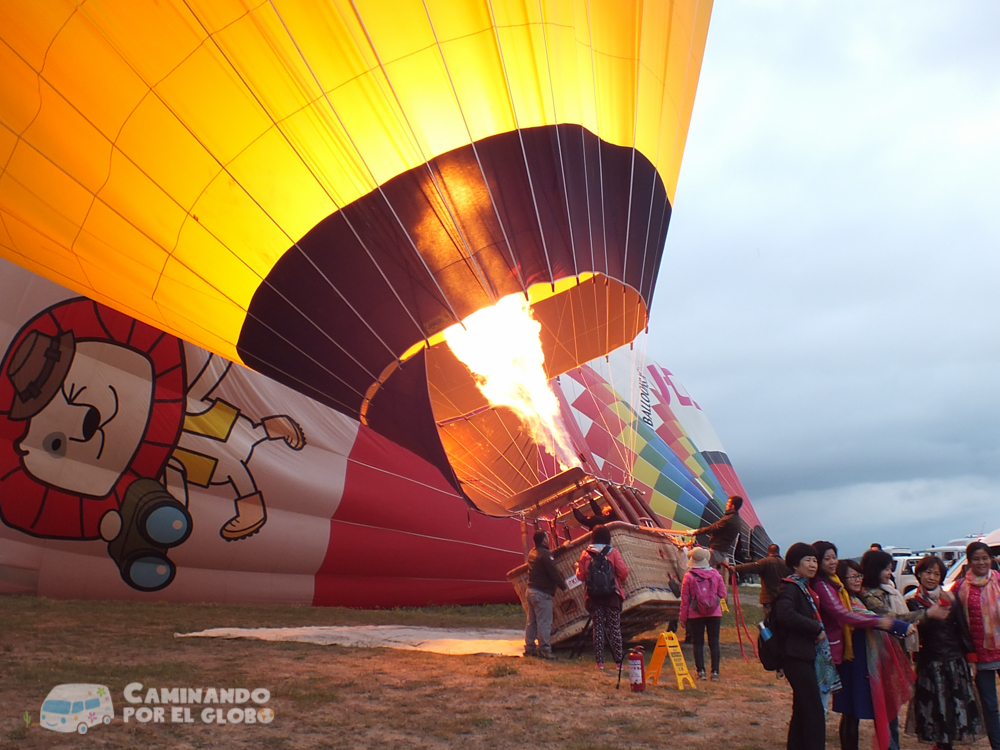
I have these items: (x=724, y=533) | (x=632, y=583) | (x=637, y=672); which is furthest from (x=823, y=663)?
(x=724, y=533)

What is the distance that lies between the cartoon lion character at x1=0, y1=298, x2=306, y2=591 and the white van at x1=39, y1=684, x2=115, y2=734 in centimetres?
349

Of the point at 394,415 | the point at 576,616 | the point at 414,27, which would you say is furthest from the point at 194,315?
the point at 576,616

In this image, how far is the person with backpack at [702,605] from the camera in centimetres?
488

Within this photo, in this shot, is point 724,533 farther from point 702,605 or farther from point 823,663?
point 823,663

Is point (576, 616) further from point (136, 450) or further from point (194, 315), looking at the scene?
point (136, 450)

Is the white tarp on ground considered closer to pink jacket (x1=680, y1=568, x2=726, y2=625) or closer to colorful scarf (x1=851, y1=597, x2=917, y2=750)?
pink jacket (x1=680, y1=568, x2=726, y2=625)

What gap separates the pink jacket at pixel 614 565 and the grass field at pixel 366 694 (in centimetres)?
56

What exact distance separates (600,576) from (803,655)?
2.26 metres

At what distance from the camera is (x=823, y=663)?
302 cm

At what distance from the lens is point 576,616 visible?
561 centimetres

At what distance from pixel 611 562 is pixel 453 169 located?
2728mm

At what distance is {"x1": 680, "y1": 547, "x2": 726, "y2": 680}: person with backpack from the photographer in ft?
16.0

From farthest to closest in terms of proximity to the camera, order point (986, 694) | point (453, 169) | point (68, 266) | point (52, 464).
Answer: point (52, 464)
point (68, 266)
point (453, 169)
point (986, 694)

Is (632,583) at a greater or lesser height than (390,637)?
greater
